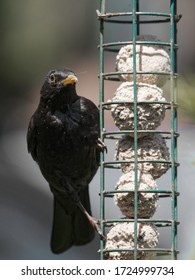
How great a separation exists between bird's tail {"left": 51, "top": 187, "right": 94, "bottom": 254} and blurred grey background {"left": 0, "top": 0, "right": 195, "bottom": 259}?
81 centimetres

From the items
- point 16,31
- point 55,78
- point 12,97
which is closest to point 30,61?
point 16,31

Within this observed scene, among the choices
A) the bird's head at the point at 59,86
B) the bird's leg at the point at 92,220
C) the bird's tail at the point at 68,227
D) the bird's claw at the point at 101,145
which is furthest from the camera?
the bird's tail at the point at 68,227

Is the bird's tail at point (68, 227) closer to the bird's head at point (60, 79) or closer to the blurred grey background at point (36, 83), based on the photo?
the blurred grey background at point (36, 83)

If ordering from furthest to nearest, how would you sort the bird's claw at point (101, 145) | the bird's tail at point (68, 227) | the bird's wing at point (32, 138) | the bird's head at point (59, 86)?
the bird's tail at point (68, 227)
the bird's wing at point (32, 138)
the bird's head at point (59, 86)
the bird's claw at point (101, 145)

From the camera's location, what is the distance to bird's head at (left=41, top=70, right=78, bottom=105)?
20.2 ft

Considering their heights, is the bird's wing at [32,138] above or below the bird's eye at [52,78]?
below

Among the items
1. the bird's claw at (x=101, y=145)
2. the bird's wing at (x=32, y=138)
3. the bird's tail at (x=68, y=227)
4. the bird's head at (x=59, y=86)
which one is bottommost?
the bird's tail at (x=68, y=227)

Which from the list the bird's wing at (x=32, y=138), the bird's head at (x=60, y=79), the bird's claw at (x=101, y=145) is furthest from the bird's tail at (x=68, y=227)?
the bird's head at (x=60, y=79)

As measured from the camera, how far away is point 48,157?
21.2ft

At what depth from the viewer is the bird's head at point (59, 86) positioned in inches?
242

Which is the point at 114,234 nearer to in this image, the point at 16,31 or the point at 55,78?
the point at 55,78

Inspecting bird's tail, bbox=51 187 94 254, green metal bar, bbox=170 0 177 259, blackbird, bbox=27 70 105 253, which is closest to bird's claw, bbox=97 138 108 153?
blackbird, bbox=27 70 105 253

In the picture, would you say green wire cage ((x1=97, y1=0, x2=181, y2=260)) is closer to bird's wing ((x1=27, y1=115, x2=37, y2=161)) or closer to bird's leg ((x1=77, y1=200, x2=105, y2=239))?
bird's leg ((x1=77, y1=200, x2=105, y2=239))

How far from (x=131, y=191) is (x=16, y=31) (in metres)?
3.65
